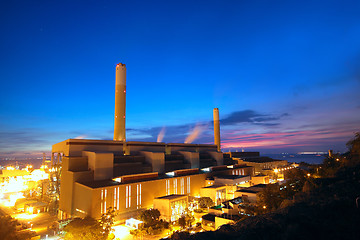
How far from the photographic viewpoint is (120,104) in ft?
190

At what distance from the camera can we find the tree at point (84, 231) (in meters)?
26.6

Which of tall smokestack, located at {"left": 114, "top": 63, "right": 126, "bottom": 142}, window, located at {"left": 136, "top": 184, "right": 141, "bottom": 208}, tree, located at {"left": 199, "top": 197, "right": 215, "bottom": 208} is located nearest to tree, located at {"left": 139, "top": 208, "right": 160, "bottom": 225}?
window, located at {"left": 136, "top": 184, "right": 141, "bottom": 208}

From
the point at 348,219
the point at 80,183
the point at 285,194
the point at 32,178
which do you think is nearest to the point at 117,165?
the point at 80,183

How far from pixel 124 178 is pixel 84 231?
12002mm

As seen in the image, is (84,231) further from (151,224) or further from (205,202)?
(205,202)

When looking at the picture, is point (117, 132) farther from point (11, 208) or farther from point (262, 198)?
point (262, 198)

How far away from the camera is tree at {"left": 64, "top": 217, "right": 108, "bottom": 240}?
26.6m

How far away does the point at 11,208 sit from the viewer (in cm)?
4916

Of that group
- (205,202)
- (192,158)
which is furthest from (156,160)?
(205,202)

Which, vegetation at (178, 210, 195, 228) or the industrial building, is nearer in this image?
vegetation at (178, 210, 195, 228)

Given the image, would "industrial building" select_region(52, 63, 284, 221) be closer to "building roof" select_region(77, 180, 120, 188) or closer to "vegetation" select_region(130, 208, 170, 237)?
"building roof" select_region(77, 180, 120, 188)

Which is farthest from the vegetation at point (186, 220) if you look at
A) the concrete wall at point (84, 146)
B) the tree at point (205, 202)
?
the concrete wall at point (84, 146)

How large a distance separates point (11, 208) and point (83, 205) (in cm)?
→ 2986

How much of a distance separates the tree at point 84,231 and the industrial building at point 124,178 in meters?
3.97
